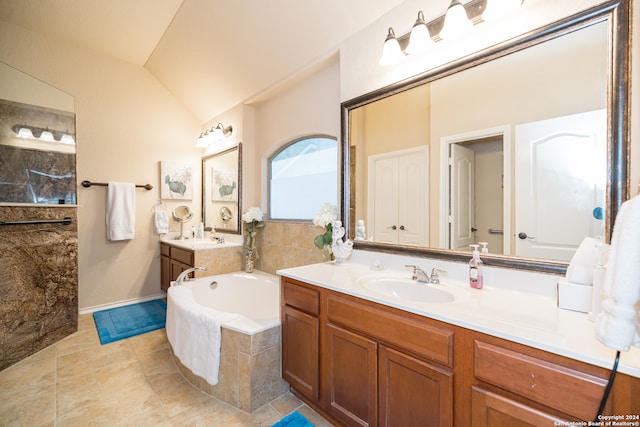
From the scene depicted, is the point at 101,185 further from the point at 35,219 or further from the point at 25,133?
the point at 35,219

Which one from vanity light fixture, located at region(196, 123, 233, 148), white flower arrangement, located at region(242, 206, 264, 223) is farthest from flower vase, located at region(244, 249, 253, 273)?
vanity light fixture, located at region(196, 123, 233, 148)

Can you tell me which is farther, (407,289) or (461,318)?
(407,289)

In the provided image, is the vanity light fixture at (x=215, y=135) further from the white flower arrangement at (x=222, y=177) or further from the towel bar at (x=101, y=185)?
the towel bar at (x=101, y=185)

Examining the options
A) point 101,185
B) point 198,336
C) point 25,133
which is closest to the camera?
point 198,336

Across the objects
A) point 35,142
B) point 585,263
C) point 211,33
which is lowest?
point 585,263

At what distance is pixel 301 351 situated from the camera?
1.65m

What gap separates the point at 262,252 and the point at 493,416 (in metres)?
2.58

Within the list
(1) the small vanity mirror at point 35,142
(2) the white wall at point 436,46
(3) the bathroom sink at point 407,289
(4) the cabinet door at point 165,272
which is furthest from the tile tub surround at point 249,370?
(1) the small vanity mirror at point 35,142

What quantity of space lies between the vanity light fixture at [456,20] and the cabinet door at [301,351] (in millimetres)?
1712

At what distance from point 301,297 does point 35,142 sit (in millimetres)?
3036

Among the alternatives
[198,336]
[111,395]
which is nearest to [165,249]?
[111,395]

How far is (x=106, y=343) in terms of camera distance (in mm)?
2525

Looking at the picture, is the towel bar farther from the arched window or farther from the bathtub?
the bathtub

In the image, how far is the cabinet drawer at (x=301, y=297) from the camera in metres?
1.56
